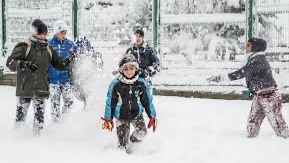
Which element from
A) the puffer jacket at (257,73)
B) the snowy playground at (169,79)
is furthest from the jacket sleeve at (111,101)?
the puffer jacket at (257,73)

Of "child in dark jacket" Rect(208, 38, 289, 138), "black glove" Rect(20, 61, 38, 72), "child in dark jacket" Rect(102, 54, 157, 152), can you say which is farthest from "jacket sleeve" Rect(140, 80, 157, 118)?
"black glove" Rect(20, 61, 38, 72)

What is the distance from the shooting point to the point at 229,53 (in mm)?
11055

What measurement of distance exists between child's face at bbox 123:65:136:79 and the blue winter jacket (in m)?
1.98

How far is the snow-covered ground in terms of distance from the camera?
5336mm

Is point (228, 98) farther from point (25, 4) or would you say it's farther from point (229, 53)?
point (25, 4)

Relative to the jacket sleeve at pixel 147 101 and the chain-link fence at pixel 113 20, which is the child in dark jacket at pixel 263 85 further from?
the chain-link fence at pixel 113 20

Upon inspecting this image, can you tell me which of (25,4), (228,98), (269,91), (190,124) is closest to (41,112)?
(190,124)

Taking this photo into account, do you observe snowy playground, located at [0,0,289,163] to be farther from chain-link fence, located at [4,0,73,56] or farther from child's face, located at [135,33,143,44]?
child's face, located at [135,33,143,44]

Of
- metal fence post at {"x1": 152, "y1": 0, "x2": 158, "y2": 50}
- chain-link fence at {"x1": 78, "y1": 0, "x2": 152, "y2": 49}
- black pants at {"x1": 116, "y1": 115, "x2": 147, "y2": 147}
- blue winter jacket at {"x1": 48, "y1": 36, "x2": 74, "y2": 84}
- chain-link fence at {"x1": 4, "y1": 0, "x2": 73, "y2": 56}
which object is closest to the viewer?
black pants at {"x1": 116, "y1": 115, "x2": 147, "y2": 147}

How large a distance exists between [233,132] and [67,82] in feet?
9.11

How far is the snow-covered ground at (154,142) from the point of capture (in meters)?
5.34

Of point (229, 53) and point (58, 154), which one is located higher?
point (229, 53)

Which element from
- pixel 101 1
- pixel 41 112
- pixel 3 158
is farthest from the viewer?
pixel 101 1

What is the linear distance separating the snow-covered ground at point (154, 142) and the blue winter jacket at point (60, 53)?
61cm
